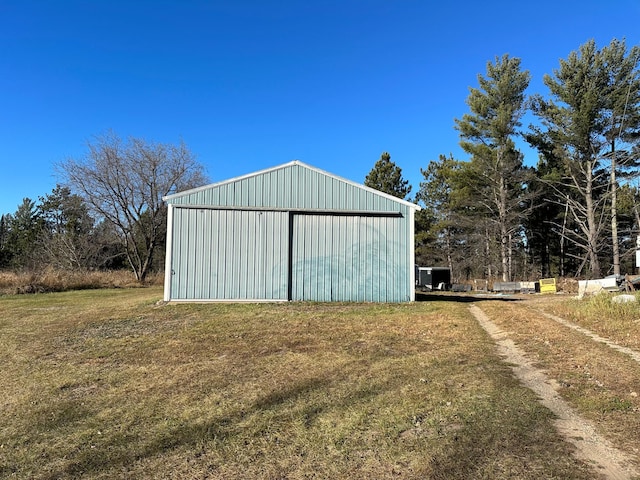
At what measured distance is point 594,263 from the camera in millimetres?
23922

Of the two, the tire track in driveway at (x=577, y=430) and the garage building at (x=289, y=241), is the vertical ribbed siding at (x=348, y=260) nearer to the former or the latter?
the garage building at (x=289, y=241)

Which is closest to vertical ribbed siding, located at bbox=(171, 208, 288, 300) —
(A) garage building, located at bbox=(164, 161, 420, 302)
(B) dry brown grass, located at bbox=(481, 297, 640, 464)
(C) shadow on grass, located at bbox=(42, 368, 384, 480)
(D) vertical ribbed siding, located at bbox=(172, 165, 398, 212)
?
(A) garage building, located at bbox=(164, 161, 420, 302)

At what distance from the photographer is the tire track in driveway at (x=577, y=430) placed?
8.70 ft

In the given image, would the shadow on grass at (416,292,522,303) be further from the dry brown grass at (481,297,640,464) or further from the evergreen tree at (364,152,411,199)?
the evergreen tree at (364,152,411,199)

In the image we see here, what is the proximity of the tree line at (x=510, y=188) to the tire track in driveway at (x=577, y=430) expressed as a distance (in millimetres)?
19857

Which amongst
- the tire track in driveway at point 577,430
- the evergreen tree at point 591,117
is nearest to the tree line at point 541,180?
the evergreen tree at point 591,117

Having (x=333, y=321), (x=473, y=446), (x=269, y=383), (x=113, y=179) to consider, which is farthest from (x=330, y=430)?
(x=113, y=179)

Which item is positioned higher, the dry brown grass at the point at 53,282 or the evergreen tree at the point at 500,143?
the evergreen tree at the point at 500,143

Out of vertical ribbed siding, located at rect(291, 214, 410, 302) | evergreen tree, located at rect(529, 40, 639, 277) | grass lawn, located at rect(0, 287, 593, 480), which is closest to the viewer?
grass lawn, located at rect(0, 287, 593, 480)

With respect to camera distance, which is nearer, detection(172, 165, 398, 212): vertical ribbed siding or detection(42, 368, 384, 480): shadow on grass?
detection(42, 368, 384, 480): shadow on grass

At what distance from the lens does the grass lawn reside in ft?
9.11

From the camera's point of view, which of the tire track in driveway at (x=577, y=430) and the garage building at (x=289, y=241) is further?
the garage building at (x=289, y=241)

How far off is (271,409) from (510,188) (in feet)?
101

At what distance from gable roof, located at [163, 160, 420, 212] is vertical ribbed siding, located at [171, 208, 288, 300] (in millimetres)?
336
